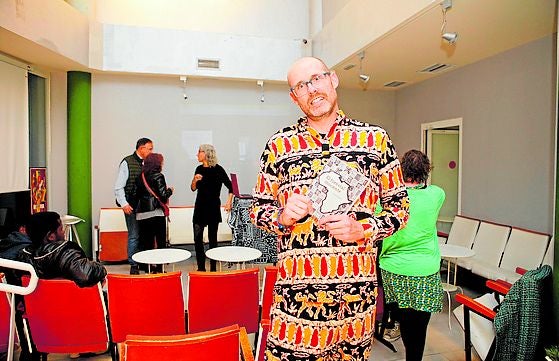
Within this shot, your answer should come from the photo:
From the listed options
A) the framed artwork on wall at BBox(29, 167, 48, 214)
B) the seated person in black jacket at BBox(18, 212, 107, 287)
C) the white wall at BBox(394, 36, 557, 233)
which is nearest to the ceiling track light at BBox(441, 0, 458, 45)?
the white wall at BBox(394, 36, 557, 233)

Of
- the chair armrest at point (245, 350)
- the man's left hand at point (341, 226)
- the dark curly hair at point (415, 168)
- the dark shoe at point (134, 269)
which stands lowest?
the dark shoe at point (134, 269)

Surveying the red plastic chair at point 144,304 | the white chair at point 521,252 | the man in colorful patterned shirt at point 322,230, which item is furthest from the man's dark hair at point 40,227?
the white chair at point 521,252

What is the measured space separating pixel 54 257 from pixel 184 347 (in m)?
1.48

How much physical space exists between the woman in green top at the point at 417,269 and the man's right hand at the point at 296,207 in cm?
120

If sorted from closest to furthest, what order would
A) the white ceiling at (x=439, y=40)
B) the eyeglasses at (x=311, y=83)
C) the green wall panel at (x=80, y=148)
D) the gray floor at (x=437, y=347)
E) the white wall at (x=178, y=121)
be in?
1. the eyeglasses at (x=311, y=83)
2. the gray floor at (x=437, y=347)
3. the white ceiling at (x=439, y=40)
4. the green wall panel at (x=80, y=148)
5. the white wall at (x=178, y=121)

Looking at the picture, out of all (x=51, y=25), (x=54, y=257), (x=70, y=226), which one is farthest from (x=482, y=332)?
(x=51, y=25)

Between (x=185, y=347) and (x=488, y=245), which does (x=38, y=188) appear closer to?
(x=185, y=347)

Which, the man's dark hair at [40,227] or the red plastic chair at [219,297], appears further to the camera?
the man's dark hair at [40,227]

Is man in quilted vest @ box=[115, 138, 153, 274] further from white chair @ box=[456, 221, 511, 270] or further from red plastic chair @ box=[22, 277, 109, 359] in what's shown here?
white chair @ box=[456, 221, 511, 270]

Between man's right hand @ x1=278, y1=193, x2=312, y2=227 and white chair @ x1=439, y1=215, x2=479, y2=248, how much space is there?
14.1 feet

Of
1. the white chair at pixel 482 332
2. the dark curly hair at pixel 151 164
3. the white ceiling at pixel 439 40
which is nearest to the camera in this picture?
the white chair at pixel 482 332

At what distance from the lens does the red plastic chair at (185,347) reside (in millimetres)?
1306

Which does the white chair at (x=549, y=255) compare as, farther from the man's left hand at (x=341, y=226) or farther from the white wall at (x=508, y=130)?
the man's left hand at (x=341, y=226)

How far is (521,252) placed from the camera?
3986 mm
